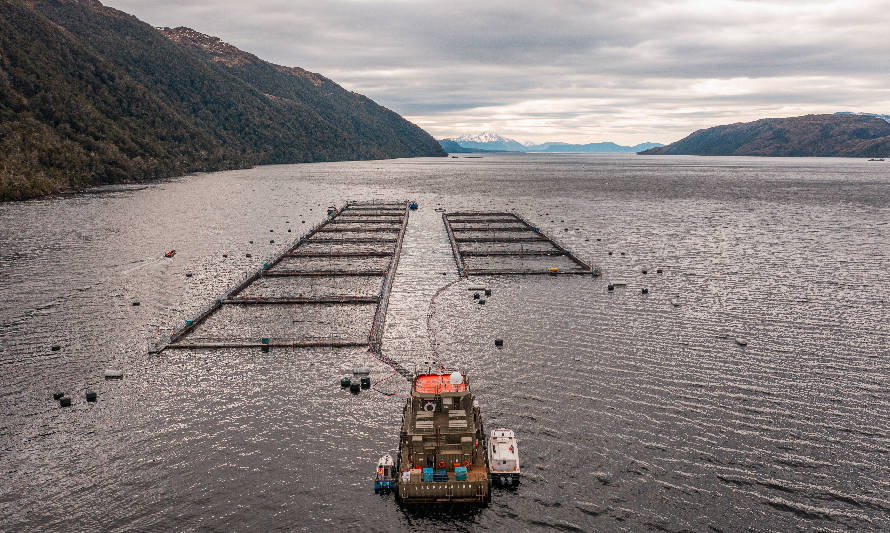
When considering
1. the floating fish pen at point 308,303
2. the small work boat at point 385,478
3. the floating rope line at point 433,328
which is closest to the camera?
the small work boat at point 385,478

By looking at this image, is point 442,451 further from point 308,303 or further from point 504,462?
point 308,303

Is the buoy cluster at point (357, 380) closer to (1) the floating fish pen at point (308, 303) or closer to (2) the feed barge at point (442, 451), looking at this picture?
(1) the floating fish pen at point (308, 303)

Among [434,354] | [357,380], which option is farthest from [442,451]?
A: [434,354]

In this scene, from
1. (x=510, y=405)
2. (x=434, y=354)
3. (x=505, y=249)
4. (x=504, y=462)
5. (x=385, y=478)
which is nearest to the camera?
(x=385, y=478)

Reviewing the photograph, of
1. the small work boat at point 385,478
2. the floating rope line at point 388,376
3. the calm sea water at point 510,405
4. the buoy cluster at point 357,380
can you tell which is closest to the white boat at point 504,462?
the calm sea water at point 510,405

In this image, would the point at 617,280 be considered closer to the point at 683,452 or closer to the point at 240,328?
the point at 683,452

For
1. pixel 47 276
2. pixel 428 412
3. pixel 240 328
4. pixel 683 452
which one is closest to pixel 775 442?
pixel 683 452

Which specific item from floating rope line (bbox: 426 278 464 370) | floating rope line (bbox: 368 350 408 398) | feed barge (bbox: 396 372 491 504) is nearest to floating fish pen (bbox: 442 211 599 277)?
floating rope line (bbox: 426 278 464 370)
